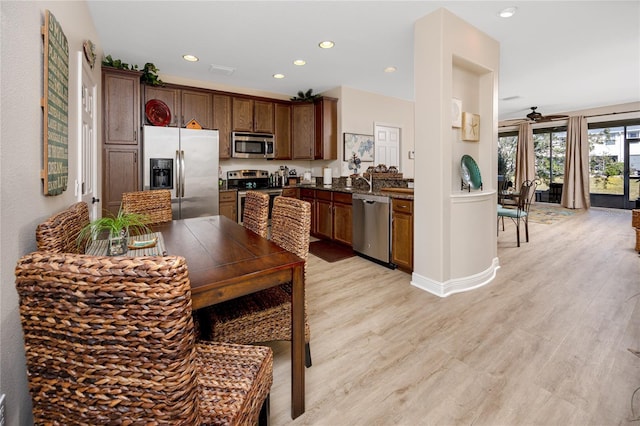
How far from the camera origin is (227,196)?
4.69m

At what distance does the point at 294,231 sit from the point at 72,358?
3.67 feet

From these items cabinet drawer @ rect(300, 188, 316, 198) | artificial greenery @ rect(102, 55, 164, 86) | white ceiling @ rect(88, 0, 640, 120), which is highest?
white ceiling @ rect(88, 0, 640, 120)

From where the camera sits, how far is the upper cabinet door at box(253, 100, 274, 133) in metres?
5.13

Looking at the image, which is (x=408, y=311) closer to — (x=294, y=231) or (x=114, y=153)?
(x=294, y=231)

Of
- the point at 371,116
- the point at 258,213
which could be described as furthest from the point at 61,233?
the point at 371,116

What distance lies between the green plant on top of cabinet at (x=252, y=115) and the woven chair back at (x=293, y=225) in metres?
3.49

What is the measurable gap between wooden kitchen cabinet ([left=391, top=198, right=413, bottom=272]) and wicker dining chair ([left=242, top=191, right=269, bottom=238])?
1.60m

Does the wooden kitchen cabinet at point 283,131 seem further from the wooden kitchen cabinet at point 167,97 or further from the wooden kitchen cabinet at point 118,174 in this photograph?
the wooden kitchen cabinet at point 118,174

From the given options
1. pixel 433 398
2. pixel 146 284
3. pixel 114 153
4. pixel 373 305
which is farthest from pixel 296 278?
pixel 114 153

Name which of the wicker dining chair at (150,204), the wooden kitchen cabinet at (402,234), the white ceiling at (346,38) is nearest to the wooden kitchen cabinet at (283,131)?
the white ceiling at (346,38)

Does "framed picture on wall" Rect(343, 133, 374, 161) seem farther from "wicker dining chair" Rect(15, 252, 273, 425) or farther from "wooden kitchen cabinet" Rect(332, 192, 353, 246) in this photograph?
"wicker dining chair" Rect(15, 252, 273, 425)

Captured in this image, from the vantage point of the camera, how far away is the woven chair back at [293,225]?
1.62 metres

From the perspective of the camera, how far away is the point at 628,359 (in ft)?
5.93

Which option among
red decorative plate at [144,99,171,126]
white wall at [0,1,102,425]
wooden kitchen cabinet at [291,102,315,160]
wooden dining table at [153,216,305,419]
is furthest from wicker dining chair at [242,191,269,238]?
wooden kitchen cabinet at [291,102,315,160]
